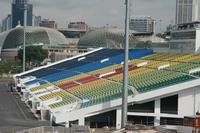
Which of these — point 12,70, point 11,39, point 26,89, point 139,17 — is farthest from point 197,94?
point 139,17

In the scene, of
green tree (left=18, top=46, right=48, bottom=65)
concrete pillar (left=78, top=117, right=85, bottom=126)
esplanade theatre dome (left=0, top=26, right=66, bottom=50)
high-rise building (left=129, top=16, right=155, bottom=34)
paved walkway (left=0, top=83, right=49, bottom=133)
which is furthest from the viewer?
high-rise building (left=129, top=16, right=155, bottom=34)

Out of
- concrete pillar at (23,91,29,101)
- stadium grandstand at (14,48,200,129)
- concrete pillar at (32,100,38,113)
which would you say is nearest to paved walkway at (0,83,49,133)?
concrete pillar at (32,100,38,113)

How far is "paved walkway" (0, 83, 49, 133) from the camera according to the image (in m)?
32.1

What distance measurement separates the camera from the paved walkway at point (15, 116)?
32.1 metres

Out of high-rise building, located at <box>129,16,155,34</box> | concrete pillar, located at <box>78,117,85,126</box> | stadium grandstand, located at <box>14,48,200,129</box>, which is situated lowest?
concrete pillar, located at <box>78,117,85,126</box>

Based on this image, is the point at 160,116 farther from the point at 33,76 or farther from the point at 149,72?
the point at 33,76

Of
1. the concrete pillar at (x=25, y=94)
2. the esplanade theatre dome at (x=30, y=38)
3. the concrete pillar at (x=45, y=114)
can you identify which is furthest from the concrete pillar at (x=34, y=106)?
the esplanade theatre dome at (x=30, y=38)

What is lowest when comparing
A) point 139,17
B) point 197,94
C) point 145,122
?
point 145,122

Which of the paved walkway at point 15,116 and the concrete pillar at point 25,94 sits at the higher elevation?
the concrete pillar at point 25,94

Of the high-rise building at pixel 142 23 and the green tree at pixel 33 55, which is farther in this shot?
the high-rise building at pixel 142 23

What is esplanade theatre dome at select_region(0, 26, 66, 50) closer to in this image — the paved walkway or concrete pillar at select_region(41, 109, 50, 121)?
the paved walkway

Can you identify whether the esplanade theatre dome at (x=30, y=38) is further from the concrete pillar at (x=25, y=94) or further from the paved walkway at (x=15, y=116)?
the paved walkway at (x=15, y=116)

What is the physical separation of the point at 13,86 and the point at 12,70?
3310cm

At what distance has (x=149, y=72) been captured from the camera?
142ft
